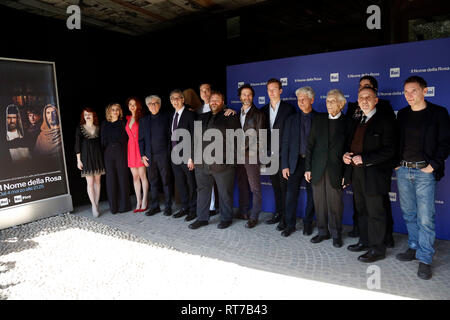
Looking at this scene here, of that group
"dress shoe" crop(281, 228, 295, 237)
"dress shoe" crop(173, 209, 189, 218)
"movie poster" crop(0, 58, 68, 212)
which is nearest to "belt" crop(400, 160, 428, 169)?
"dress shoe" crop(281, 228, 295, 237)

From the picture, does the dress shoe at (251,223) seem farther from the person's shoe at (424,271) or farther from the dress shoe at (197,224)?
the person's shoe at (424,271)

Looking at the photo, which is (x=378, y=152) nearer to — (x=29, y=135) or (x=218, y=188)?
(x=218, y=188)

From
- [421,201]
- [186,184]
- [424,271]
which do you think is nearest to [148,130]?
[186,184]

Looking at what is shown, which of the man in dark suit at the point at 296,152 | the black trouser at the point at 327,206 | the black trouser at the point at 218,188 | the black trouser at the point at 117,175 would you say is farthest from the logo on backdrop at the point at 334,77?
the black trouser at the point at 117,175

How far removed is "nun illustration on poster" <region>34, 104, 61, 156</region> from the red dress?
1207mm

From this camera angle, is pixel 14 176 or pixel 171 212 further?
pixel 171 212

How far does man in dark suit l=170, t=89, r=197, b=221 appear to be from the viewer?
488 cm

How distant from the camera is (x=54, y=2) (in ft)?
18.0

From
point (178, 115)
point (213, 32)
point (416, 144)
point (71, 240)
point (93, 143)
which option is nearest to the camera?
point (416, 144)

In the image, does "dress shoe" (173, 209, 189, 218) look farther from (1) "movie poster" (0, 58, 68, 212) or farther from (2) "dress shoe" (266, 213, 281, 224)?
(1) "movie poster" (0, 58, 68, 212)

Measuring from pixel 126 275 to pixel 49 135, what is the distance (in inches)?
128
